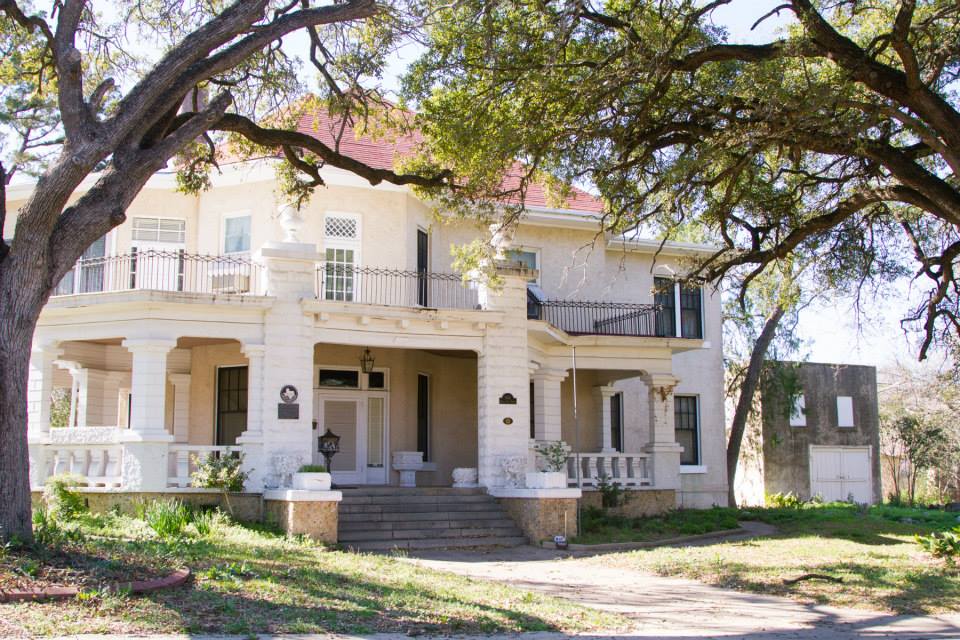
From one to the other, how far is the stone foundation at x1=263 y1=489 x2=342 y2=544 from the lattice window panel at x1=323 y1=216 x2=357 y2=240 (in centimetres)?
654

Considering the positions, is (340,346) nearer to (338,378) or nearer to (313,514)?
(338,378)

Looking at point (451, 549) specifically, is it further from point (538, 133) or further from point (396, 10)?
point (396, 10)

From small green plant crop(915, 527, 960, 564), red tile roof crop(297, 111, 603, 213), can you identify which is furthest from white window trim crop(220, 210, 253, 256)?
small green plant crop(915, 527, 960, 564)

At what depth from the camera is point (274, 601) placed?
9.01 meters

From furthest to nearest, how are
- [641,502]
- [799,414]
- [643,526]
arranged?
[799,414] < [641,502] < [643,526]

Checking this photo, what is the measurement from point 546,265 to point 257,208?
7.09 metres

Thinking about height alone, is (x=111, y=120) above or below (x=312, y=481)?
above

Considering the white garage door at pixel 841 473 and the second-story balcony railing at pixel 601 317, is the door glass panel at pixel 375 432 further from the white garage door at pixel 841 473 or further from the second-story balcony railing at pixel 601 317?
the white garage door at pixel 841 473

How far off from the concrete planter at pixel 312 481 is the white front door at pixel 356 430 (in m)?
4.44

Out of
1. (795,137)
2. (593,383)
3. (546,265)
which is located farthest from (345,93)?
(593,383)

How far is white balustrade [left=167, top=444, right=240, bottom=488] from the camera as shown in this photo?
54.8ft

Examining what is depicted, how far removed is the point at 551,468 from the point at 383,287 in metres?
5.04

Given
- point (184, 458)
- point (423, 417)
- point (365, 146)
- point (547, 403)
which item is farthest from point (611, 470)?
point (184, 458)

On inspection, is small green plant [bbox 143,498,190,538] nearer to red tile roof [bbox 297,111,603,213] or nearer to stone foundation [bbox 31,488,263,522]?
stone foundation [bbox 31,488,263,522]
